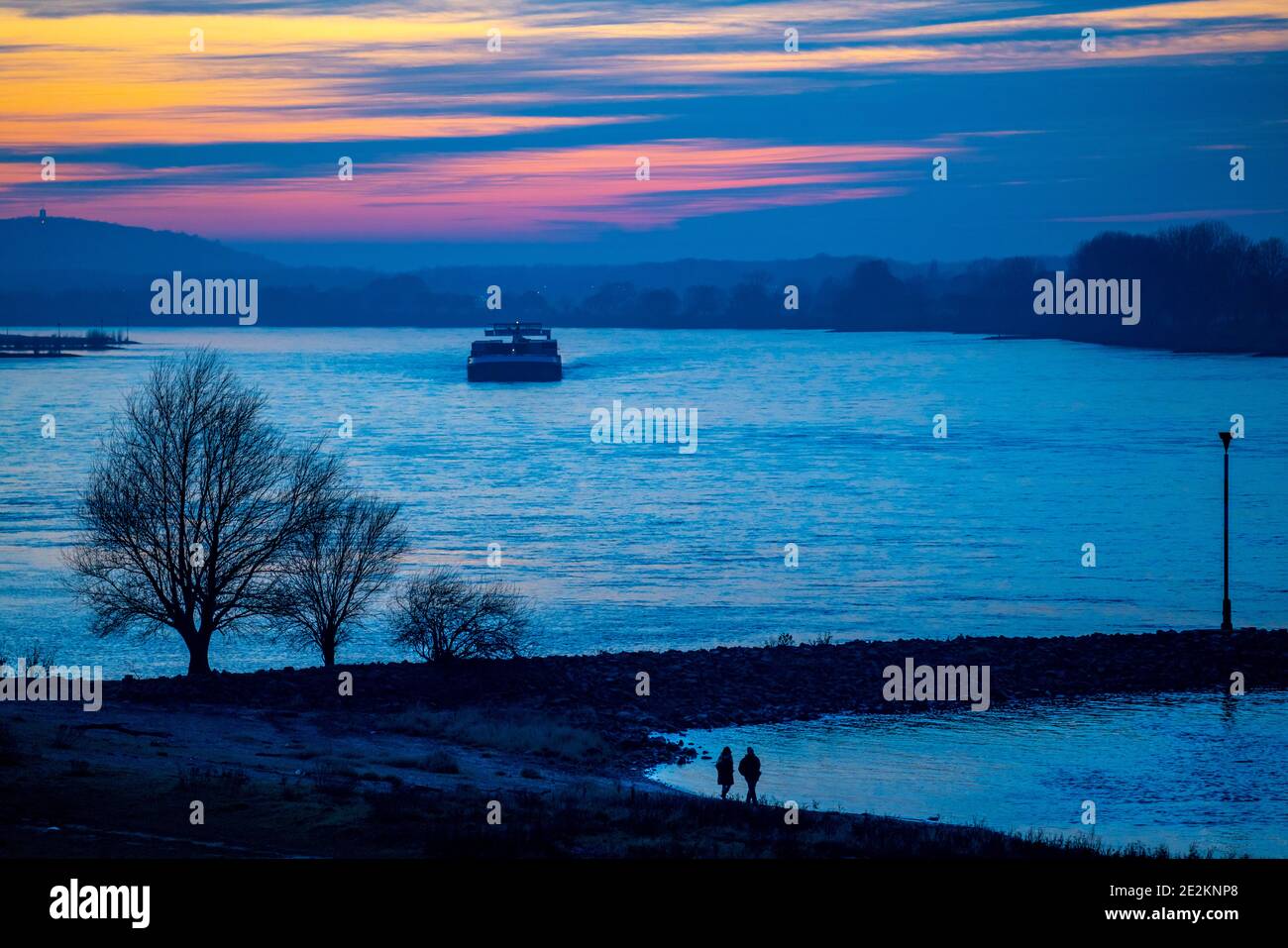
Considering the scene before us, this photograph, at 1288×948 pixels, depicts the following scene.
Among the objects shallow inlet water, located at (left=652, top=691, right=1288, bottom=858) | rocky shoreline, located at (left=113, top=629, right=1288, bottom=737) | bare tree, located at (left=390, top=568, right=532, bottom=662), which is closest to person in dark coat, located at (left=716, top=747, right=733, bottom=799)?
shallow inlet water, located at (left=652, top=691, right=1288, bottom=858)

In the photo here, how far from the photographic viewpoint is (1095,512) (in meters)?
61.0

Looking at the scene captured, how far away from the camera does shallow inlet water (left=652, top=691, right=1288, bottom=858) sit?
20.8 m

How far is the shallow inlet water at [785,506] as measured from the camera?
132 ft

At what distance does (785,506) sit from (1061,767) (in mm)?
38273

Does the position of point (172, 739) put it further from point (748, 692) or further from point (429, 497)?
point (429, 497)

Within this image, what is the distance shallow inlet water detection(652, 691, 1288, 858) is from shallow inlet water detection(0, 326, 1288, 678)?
10131 mm

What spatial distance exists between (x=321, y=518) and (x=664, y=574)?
16266 mm

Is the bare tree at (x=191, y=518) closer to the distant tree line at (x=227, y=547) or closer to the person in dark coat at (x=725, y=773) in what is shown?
the distant tree line at (x=227, y=547)

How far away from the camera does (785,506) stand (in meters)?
62.4

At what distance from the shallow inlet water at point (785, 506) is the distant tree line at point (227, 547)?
3.62 metres

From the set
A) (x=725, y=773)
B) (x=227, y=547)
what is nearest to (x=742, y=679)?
(x=725, y=773)

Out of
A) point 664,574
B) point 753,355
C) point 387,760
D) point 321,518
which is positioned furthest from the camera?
point 753,355
